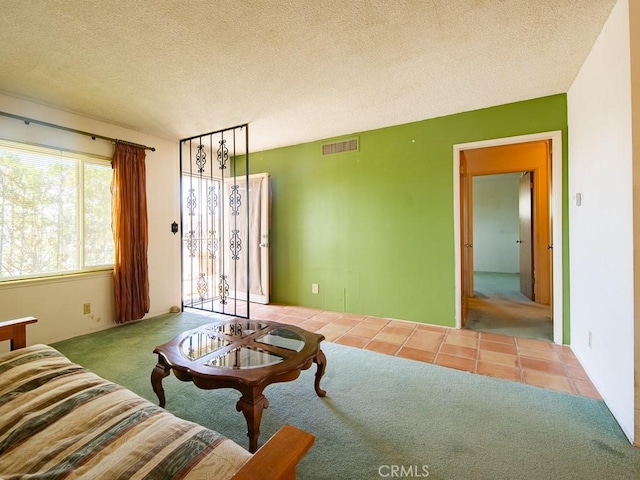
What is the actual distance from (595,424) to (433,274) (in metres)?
1.81

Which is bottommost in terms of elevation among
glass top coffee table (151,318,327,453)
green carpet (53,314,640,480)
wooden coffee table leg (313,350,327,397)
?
green carpet (53,314,640,480)

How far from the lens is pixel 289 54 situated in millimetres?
2094

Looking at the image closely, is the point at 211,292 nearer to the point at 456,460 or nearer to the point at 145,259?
the point at 145,259

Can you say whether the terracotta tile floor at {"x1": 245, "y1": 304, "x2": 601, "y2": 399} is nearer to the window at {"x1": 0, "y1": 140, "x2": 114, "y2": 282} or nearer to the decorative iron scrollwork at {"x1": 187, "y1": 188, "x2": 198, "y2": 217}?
the decorative iron scrollwork at {"x1": 187, "y1": 188, "x2": 198, "y2": 217}

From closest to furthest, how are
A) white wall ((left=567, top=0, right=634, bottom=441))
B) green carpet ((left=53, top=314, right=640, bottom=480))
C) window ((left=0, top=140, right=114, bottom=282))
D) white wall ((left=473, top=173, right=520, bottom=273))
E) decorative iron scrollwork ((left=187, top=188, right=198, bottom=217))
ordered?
green carpet ((left=53, top=314, right=640, bottom=480))
white wall ((left=567, top=0, right=634, bottom=441))
window ((left=0, top=140, right=114, bottom=282))
decorative iron scrollwork ((left=187, top=188, right=198, bottom=217))
white wall ((left=473, top=173, right=520, bottom=273))

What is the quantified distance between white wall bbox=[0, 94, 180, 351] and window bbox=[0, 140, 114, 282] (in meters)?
0.12

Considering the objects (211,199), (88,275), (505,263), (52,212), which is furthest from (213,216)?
(505,263)

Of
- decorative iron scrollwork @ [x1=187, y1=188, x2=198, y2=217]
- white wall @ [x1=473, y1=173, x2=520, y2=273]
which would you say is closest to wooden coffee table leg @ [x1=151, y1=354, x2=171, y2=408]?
decorative iron scrollwork @ [x1=187, y1=188, x2=198, y2=217]

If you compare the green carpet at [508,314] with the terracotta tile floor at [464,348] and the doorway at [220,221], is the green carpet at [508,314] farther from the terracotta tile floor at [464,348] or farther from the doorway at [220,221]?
the doorway at [220,221]

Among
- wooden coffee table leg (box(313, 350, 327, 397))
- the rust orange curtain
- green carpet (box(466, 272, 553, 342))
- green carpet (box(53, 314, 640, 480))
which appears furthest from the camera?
the rust orange curtain

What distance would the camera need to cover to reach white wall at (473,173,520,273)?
23.8 ft

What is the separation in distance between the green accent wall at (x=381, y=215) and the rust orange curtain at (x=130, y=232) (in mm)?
1758

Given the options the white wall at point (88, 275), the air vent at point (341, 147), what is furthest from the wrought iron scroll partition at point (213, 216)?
the air vent at point (341, 147)

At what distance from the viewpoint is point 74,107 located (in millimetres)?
2928
